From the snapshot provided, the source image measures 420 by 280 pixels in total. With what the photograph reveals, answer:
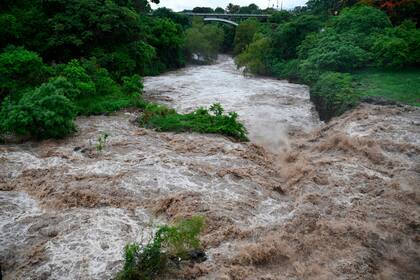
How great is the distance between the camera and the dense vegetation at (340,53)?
18.7m

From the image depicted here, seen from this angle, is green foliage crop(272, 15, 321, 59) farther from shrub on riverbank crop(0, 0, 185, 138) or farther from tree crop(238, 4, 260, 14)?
tree crop(238, 4, 260, 14)

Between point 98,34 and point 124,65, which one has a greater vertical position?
point 98,34

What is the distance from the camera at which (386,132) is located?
1360 cm

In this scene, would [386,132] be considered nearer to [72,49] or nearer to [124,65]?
[124,65]

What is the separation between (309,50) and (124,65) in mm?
12177

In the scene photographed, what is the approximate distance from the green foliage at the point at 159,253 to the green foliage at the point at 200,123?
7.27 m

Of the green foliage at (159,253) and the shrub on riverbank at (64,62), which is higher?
the shrub on riverbank at (64,62)

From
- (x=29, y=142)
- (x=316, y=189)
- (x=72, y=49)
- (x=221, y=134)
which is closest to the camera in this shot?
(x=316, y=189)

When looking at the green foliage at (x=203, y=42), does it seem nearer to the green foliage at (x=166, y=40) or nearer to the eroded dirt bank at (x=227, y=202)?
the green foliage at (x=166, y=40)

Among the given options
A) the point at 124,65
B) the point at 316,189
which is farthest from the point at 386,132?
the point at 124,65

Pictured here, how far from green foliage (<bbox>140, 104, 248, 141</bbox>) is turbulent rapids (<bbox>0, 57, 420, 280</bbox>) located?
55 centimetres

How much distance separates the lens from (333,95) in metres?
18.2

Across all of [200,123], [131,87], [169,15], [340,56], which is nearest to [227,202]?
[200,123]

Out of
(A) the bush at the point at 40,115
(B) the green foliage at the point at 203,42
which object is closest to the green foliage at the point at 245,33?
(B) the green foliage at the point at 203,42
